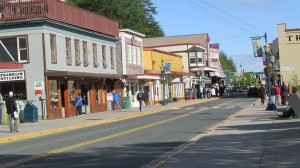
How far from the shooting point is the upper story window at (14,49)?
3303 cm

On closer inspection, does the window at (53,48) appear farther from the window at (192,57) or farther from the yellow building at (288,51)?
the window at (192,57)

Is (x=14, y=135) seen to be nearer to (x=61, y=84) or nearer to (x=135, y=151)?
(x=135, y=151)

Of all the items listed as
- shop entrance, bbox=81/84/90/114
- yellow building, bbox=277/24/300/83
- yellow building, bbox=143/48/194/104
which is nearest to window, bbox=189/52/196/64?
yellow building, bbox=143/48/194/104

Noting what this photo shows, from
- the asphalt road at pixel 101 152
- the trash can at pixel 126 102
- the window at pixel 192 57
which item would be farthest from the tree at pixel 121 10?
the asphalt road at pixel 101 152

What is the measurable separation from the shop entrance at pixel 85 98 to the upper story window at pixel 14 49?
698 cm

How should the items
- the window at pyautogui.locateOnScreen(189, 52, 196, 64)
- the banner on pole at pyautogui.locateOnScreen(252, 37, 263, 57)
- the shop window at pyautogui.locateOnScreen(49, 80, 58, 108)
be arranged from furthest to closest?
1. the window at pyautogui.locateOnScreen(189, 52, 196, 64)
2. the banner on pole at pyautogui.locateOnScreen(252, 37, 263, 57)
3. the shop window at pyautogui.locateOnScreen(49, 80, 58, 108)

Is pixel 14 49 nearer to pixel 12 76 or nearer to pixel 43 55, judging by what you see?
pixel 12 76

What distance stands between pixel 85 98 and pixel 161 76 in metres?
13.1

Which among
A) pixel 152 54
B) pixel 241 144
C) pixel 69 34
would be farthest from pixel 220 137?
pixel 152 54

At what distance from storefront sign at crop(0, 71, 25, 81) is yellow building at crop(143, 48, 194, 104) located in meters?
19.1

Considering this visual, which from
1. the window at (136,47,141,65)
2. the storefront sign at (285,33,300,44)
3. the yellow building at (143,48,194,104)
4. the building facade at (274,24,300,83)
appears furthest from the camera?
the storefront sign at (285,33,300,44)

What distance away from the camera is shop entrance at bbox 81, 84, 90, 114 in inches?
1523

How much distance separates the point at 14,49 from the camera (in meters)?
33.2

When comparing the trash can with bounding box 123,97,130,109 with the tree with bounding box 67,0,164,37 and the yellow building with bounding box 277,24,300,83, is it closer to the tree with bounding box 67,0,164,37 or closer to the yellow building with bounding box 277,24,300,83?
the yellow building with bounding box 277,24,300,83
